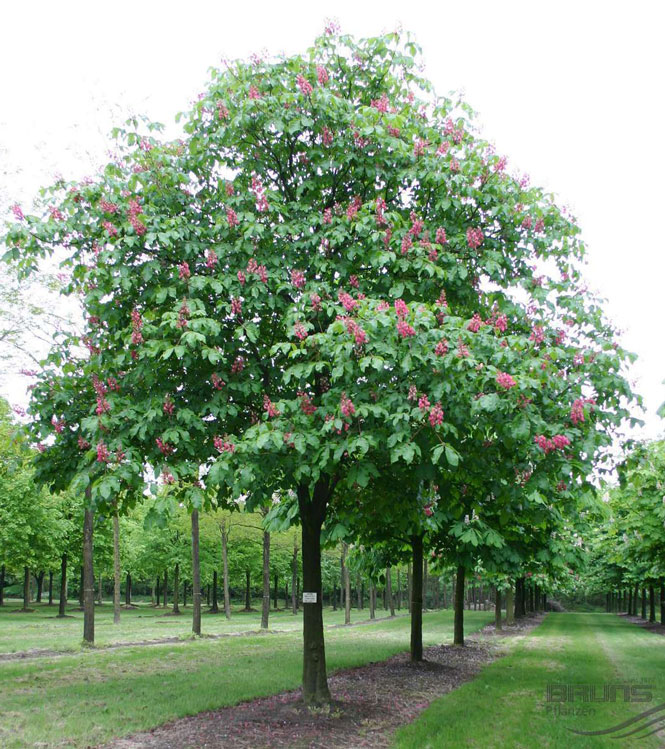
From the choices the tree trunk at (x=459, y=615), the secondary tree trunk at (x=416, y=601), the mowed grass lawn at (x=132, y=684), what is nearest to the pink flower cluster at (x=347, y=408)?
the mowed grass lawn at (x=132, y=684)

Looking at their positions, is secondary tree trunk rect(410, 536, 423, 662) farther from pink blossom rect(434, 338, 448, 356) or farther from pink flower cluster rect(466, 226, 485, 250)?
pink blossom rect(434, 338, 448, 356)

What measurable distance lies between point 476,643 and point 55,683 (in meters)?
17.5

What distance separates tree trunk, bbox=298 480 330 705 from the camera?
10328 millimetres

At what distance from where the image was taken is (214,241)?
9.68m

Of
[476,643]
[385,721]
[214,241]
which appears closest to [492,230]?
[214,241]

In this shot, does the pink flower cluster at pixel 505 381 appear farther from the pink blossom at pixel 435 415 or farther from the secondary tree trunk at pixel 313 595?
the secondary tree trunk at pixel 313 595

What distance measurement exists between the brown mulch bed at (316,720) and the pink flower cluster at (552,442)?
4.70 meters

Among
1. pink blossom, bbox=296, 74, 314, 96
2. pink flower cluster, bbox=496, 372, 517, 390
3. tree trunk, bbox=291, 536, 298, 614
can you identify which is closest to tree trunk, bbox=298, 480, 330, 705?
pink flower cluster, bbox=496, 372, 517, 390

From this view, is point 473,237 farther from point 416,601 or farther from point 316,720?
point 416,601

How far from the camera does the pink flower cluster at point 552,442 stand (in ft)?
23.6

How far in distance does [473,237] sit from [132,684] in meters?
10.7

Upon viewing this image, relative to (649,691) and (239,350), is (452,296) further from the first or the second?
(649,691)

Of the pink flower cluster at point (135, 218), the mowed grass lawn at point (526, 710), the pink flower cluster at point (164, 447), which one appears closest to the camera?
the pink flower cluster at point (164, 447)

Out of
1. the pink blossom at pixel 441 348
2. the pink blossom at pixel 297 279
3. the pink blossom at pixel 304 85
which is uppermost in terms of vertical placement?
the pink blossom at pixel 304 85
